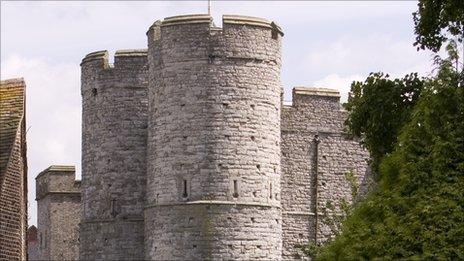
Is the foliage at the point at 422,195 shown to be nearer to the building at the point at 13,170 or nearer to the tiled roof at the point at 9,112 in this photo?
the building at the point at 13,170

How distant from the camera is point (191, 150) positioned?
43844mm

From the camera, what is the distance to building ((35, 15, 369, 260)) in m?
43.7

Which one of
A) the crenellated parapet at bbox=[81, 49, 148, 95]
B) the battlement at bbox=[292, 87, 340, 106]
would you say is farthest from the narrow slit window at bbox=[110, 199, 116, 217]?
the battlement at bbox=[292, 87, 340, 106]

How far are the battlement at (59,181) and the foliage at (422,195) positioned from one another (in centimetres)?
2961

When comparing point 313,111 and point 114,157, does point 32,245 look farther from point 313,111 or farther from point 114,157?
point 313,111

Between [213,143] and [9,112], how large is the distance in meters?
27.2

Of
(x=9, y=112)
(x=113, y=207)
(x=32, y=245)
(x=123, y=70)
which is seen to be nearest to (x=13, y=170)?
(x=9, y=112)

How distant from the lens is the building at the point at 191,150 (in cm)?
4369

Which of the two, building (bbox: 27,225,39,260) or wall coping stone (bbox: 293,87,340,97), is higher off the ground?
wall coping stone (bbox: 293,87,340,97)

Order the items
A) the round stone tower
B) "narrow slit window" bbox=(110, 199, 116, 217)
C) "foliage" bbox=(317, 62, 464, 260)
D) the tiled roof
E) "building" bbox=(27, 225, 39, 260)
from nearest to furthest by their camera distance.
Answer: the tiled roof, "foliage" bbox=(317, 62, 464, 260), the round stone tower, "narrow slit window" bbox=(110, 199, 116, 217), "building" bbox=(27, 225, 39, 260)

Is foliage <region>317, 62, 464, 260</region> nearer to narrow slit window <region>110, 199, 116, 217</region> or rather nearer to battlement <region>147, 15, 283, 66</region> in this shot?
battlement <region>147, 15, 283, 66</region>

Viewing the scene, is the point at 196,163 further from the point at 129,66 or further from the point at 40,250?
the point at 40,250

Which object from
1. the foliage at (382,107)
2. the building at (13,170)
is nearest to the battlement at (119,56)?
the foliage at (382,107)

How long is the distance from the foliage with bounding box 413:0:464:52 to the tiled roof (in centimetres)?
1209
